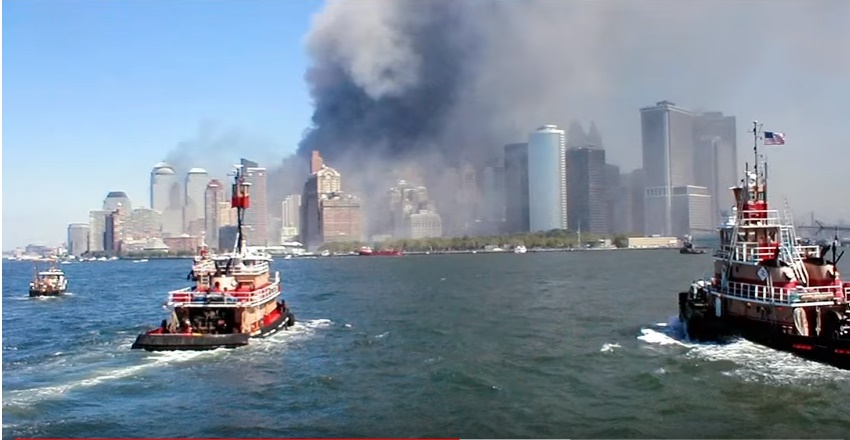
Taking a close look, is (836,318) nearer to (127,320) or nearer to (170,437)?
(170,437)

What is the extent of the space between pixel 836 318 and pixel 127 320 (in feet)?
115

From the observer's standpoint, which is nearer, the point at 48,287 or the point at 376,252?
the point at 48,287

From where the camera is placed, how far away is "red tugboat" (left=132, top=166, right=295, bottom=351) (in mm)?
28625

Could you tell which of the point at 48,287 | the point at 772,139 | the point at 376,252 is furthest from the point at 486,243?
the point at 772,139

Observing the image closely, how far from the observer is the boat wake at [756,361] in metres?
22.8

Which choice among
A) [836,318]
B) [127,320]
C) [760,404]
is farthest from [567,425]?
[127,320]

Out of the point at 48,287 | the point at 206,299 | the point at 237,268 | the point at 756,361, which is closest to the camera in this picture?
the point at 756,361

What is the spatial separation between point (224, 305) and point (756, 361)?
19920mm

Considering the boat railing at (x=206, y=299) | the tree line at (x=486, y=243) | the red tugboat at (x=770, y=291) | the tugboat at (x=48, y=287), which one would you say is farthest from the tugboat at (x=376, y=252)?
the red tugboat at (x=770, y=291)

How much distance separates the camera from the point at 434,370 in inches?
1017

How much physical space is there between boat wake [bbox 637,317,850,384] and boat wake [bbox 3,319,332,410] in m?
15.8

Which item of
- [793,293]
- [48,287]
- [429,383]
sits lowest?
[429,383]

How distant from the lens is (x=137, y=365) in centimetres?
2594

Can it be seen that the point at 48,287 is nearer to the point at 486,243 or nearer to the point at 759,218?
the point at 759,218
